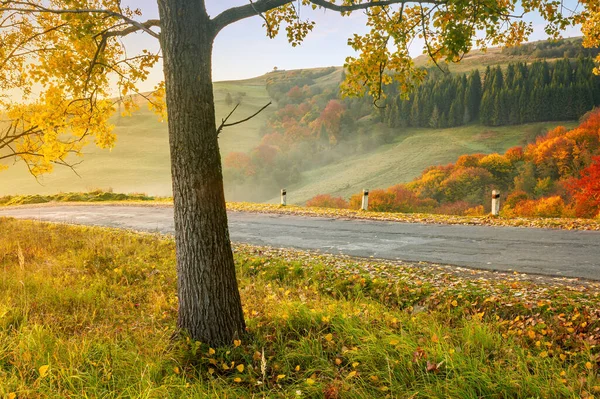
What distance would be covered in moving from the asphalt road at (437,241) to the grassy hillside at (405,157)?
47.4 metres

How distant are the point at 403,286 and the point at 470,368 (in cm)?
262

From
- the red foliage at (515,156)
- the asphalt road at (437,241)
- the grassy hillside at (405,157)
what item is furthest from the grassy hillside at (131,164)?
the red foliage at (515,156)

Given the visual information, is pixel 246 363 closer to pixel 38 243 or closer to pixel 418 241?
pixel 418 241

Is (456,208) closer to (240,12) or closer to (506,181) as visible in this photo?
(506,181)

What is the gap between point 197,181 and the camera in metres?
4.02

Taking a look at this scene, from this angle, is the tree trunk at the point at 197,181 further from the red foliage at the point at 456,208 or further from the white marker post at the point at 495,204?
the red foliage at the point at 456,208

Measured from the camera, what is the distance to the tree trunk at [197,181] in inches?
155

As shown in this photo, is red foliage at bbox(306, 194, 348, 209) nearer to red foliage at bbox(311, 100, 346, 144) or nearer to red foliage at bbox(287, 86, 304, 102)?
red foliage at bbox(311, 100, 346, 144)

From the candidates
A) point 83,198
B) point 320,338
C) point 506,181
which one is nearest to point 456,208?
point 506,181

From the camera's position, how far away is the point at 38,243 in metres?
9.54

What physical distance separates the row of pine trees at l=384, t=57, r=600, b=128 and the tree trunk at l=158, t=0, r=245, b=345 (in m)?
76.0

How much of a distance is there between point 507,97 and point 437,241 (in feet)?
258

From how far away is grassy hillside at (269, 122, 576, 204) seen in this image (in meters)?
62.7

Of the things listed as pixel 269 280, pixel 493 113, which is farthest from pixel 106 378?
Result: pixel 493 113
